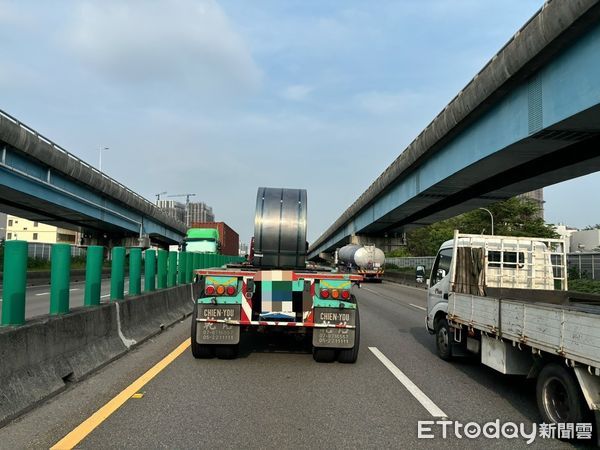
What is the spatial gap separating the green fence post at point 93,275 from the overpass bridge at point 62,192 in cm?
1893

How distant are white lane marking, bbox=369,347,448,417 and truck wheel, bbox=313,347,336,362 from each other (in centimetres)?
86

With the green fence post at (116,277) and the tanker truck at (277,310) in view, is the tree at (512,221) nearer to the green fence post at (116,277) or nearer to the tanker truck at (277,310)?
the tanker truck at (277,310)

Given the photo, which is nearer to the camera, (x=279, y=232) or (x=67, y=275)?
(x=67, y=275)

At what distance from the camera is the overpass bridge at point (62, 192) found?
25500 mm

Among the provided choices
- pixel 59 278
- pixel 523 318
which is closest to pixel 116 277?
pixel 59 278

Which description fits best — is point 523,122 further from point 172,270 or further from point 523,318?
point 172,270

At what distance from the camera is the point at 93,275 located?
7824mm

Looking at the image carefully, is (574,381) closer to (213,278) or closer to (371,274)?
(213,278)

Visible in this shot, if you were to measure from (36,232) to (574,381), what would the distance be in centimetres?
12951

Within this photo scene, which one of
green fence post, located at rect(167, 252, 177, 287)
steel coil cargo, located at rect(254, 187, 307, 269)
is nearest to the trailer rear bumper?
steel coil cargo, located at rect(254, 187, 307, 269)

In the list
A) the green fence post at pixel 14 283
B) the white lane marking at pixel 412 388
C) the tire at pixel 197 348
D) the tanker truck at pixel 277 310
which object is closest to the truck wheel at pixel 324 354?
the tanker truck at pixel 277 310

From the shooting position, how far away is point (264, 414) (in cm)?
532

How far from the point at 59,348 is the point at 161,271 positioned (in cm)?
707

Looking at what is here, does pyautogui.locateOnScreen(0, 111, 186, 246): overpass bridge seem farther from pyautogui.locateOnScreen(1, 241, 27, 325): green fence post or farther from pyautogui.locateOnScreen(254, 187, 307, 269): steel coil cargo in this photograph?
pyautogui.locateOnScreen(1, 241, 27, 325): green fence post
